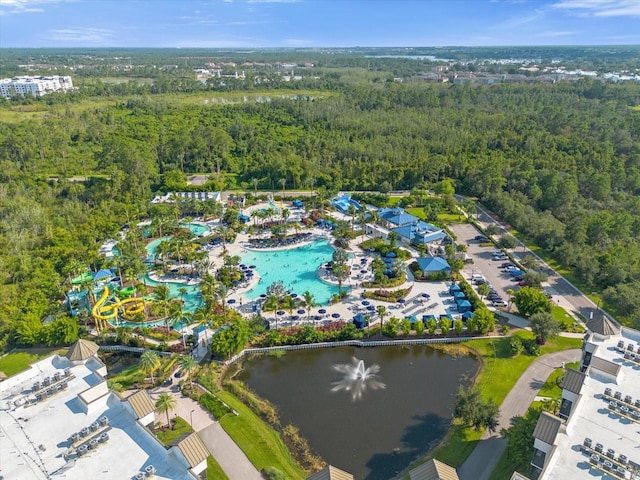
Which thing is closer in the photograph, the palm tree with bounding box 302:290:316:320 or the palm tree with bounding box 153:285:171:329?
the palm tree with bounding box 153:285:171:329

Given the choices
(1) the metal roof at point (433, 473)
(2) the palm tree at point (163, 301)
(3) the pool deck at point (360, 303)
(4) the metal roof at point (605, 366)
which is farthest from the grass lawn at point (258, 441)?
(4) the metal roof at point (605, 366)

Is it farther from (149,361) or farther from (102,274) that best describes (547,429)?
(102,274)

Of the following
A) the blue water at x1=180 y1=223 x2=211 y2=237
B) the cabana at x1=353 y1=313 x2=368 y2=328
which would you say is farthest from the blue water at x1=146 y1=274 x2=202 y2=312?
the cabana at x1=353 y1=313 x2=368 y2=328

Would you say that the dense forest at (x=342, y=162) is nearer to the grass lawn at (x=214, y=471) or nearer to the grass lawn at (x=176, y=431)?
the grass lawn at (x=176, y=431)

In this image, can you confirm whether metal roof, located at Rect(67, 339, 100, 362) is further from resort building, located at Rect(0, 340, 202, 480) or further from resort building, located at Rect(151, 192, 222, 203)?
resort building, located at Rect(151, 192, 222, 203)

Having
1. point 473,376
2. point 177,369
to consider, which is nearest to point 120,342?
point 177,369

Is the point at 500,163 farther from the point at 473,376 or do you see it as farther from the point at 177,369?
the point at 177,369
